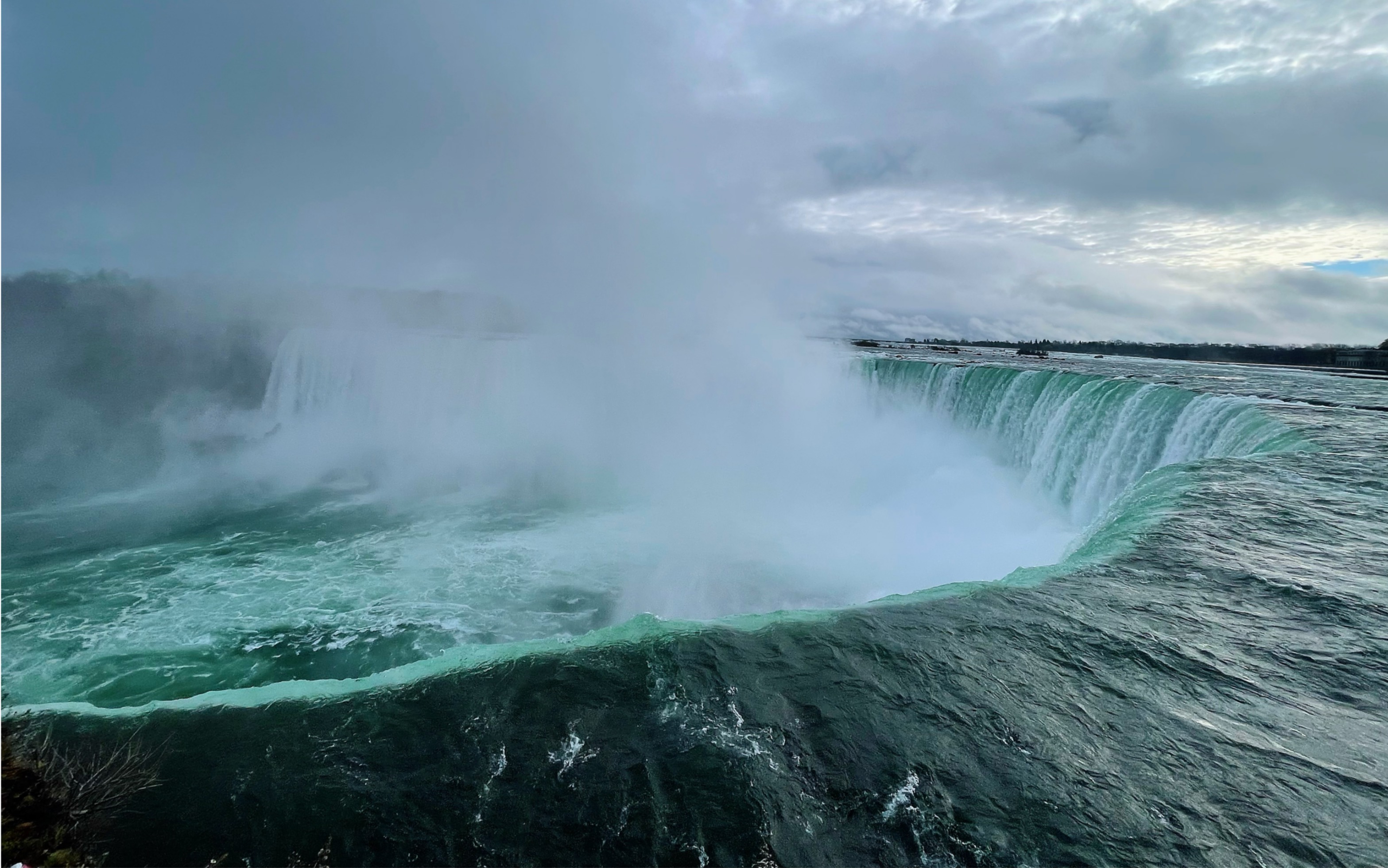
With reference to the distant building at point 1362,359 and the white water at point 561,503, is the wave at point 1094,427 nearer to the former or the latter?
the white water at point 561,503

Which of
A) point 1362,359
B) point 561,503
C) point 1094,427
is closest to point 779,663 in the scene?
point 561,503

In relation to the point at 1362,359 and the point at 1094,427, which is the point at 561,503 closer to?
the point at 1094,427

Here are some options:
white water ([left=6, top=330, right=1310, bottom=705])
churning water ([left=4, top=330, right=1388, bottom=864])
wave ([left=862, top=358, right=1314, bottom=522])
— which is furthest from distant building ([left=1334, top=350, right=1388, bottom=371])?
white water ([left=6, top=330, right=1310, bottom=705])

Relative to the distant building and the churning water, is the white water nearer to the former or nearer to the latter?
the churning water

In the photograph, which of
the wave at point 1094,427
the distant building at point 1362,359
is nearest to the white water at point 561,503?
the wave at point 1094,427

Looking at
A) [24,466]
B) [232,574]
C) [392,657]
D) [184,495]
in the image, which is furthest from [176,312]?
[392,657]

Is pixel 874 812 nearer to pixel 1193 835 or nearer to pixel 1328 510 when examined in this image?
pixel 1193 835
